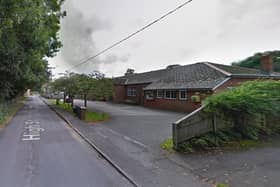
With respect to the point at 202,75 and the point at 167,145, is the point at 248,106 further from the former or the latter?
the point at 202,75

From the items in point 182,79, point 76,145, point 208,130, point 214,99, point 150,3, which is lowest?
point 76,145

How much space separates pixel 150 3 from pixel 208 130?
7.84 meters

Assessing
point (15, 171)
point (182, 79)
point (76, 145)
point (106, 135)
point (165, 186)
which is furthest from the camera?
point (182, 79)

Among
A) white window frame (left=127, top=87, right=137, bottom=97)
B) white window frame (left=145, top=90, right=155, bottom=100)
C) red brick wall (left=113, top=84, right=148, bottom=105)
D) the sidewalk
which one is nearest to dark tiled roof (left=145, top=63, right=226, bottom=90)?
white window frame (left=145, top=90, right=155, bottom=100)

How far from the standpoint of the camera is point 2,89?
71.7 ft

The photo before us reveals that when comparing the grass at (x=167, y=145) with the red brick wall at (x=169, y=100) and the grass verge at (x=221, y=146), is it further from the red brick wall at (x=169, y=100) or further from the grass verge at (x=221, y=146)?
the red brick wall at (x=169, y=100)

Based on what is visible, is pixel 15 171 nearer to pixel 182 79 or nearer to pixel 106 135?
pixel 106 135

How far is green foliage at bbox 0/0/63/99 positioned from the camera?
366 inches

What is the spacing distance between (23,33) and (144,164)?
12648 mm

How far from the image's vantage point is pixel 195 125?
330 inches

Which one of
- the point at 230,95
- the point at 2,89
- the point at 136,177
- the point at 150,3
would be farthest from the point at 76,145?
the point at 2,89

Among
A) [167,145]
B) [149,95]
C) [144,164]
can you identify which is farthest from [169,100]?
[144,164]

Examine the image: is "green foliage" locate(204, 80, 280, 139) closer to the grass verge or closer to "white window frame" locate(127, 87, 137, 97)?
the grass verge

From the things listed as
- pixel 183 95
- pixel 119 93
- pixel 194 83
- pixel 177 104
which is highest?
pixel 194 83
